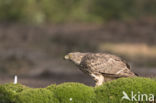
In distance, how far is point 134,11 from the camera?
4862cm

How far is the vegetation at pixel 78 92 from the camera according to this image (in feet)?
25.7

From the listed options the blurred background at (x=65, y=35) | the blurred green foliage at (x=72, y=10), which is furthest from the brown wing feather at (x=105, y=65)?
the blurred green foliage at (x=72, y=10)

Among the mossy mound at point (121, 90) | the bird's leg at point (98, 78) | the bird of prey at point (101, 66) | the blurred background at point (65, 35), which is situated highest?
the blurred background at point (65, 35)

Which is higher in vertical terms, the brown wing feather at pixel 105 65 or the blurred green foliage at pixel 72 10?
the blurred green foliage at pixel 72 10

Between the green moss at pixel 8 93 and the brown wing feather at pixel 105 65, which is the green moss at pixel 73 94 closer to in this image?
the green moss at pixel 8 93

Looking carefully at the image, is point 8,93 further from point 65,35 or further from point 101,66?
point 65,35

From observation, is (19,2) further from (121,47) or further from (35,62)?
(35,62)

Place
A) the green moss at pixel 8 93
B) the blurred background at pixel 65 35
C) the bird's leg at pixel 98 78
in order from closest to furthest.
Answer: the green moss at pixel 8 93, the bird's leg at pixel 98 78, the blurred background at pixel 65 35

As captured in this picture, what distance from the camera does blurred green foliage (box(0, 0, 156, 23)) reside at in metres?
36.5

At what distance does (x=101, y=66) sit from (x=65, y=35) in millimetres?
23096

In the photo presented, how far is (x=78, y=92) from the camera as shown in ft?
26.0

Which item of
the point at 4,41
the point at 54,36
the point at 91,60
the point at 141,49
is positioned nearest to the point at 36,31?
the point at 54,36

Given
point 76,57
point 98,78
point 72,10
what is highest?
point 72,10

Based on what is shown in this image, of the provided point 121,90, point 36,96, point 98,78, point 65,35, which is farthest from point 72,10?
point 36,96
